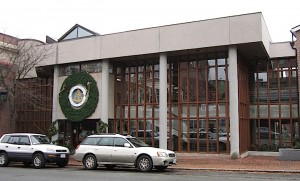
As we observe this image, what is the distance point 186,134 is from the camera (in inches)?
934

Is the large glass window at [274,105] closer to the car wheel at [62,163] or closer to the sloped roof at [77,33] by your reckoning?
the sloped roof at [77,33]

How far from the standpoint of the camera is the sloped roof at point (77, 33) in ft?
91.6

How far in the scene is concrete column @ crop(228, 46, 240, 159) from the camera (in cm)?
2161

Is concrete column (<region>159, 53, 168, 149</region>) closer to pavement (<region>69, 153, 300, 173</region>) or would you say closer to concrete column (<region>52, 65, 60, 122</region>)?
pavement (<region>69, 153, 300, 173</region>)

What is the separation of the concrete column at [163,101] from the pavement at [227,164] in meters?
1.55

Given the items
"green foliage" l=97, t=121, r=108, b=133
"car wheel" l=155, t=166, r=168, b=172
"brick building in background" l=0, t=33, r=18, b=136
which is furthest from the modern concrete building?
"car wheel" l=155, t=166, r=168, b=172

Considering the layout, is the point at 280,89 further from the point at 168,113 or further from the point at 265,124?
the point at 168,113

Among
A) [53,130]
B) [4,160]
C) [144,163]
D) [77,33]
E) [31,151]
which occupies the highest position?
[77,33]

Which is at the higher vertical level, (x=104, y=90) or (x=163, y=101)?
(x=104, y=90)

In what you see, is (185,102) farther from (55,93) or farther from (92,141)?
(55,93)

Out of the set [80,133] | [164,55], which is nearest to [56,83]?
[80,133]

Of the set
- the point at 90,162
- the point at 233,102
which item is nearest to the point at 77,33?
the point at 233,102

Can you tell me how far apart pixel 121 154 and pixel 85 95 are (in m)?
10.7

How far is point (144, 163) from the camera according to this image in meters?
16.3
